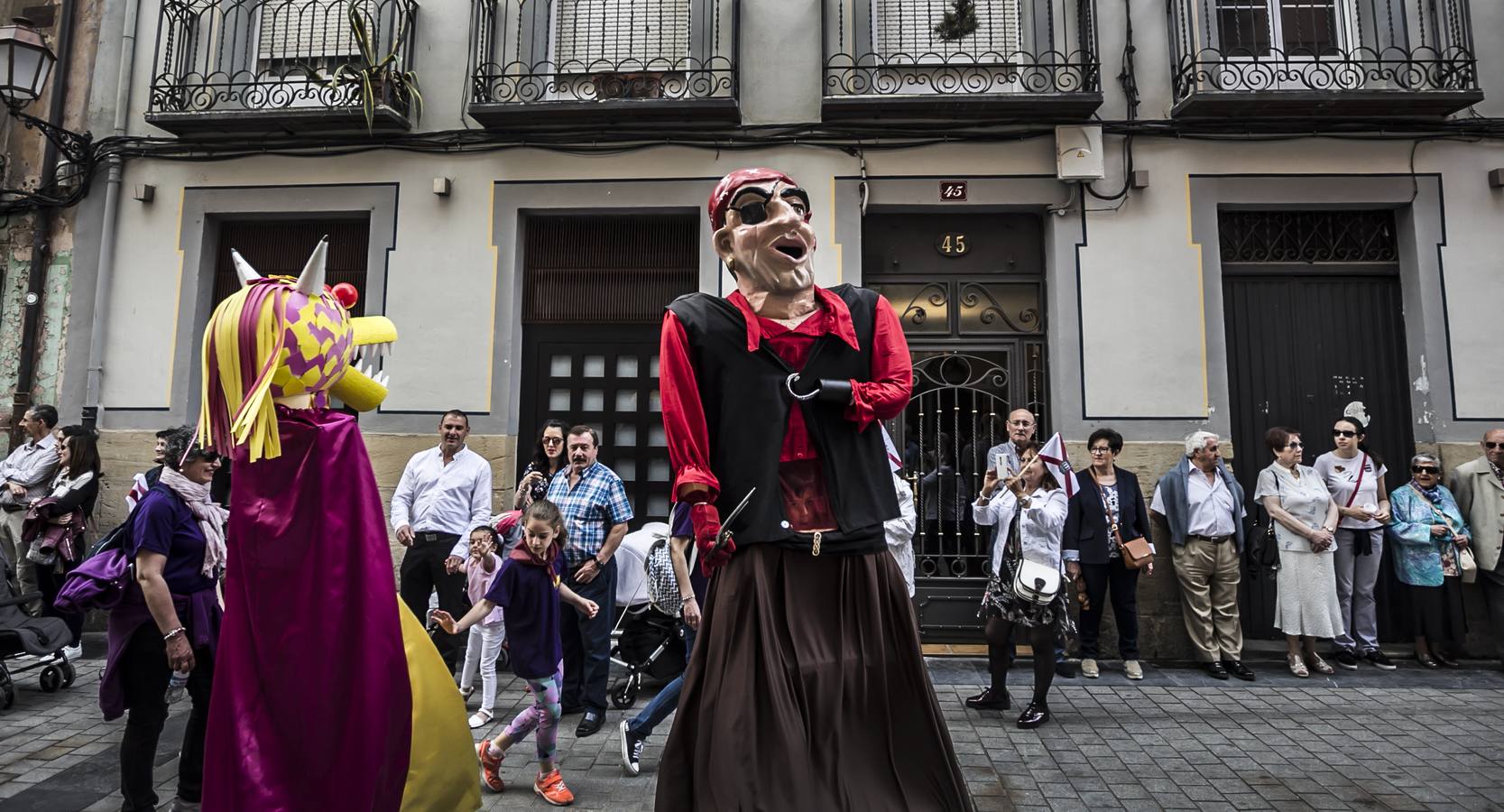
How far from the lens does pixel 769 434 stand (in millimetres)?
2758

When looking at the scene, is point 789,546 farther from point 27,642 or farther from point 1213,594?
point 27,642

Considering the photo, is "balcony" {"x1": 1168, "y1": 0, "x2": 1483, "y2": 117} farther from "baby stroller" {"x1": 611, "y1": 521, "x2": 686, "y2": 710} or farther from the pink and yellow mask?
the pink and yellow mask

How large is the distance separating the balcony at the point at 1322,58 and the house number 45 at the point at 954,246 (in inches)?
Answer: 80.0

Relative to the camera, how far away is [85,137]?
840 cm

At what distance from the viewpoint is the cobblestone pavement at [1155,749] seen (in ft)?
13.8

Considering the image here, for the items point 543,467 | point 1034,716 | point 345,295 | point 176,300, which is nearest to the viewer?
point 345,295

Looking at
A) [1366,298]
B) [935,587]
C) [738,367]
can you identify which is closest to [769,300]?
[738,367]

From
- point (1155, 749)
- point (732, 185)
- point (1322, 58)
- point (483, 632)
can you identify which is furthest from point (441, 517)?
point (1322, 58)

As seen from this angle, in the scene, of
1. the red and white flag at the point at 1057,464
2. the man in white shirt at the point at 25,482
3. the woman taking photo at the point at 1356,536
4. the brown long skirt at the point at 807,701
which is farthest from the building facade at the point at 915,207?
the brown long skirt at the point at 807,701

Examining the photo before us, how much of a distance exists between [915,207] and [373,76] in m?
5.04

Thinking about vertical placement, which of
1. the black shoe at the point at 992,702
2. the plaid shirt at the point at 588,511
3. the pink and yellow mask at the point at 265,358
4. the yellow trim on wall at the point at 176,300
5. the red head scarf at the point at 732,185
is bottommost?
the black shoe at the point at 992,702

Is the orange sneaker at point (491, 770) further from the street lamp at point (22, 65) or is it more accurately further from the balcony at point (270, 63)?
the street lamp at point (22, 65)

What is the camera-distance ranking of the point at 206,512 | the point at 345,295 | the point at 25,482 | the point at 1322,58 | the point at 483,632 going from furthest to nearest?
the point at 1322,58 → the point at 25,482 → the point at 483,632 → the point at 206,512 → the point at 345,295

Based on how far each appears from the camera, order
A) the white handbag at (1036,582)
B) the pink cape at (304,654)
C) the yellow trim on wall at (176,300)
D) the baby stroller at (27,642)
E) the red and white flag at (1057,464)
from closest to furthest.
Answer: the pink cape at (304,654) < the red and white flag at (1057,464) < the white handbag at (1036,582) < the baby stroller at (27,642) < the yellow trim on wall at (176,300)
